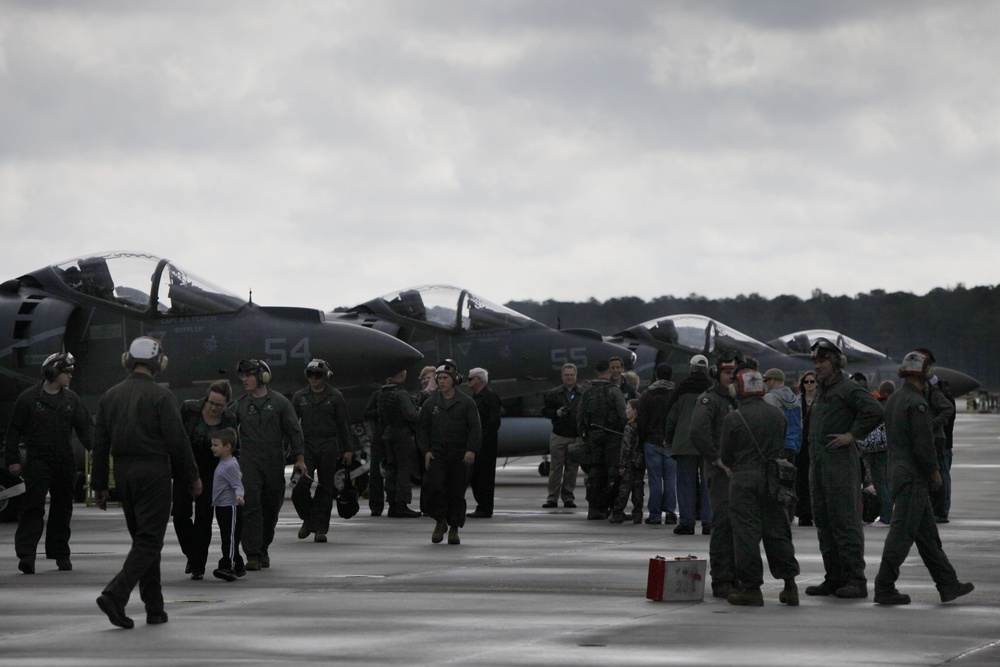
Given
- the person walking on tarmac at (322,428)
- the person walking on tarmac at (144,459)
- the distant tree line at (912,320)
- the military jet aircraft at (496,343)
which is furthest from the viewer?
the distant tree line at (912,320)

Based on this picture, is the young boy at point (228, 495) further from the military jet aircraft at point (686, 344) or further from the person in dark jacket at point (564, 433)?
the military jet aircraft at point (686, 344)

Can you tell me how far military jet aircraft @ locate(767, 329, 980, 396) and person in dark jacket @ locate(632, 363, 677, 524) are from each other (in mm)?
14756

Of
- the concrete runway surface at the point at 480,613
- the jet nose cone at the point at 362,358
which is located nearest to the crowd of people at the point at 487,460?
the concrete runway surface at the point at 480,613

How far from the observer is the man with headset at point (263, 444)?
12.6 meters

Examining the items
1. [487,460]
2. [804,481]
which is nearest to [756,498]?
[804,481]

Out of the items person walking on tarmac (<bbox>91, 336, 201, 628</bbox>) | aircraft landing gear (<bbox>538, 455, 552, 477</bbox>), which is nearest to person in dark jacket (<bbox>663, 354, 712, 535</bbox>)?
person walking on tarmac (<bbox>91, 336, 201, 628</bbox>)

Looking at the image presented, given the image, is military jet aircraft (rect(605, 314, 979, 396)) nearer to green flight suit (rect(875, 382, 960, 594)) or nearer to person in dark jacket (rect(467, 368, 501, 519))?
person in dark jacket (rect(467, 368, 501, 519))

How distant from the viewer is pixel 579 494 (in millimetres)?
22859

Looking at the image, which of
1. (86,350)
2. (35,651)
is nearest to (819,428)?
(35,651)

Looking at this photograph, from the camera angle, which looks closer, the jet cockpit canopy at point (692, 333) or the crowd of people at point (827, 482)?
the crowd of people at point (827, 482)

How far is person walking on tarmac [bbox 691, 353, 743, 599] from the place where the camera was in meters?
10.5

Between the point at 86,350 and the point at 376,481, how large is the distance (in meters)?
4.44

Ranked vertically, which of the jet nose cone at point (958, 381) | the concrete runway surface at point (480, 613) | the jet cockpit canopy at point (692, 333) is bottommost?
the concrete runway surface at point (480, 613)

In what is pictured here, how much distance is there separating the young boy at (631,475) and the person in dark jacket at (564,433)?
2538mm
